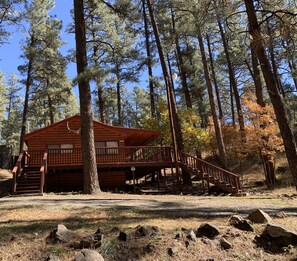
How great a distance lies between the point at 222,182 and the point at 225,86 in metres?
27.0

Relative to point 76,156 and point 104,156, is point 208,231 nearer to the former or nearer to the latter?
point 76,156

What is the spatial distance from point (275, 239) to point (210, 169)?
11.6 m

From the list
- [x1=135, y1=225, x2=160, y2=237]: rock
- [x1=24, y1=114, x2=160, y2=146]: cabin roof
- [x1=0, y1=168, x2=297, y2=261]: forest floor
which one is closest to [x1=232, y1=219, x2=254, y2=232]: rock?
[x1=0, y1=168, x2=297, y2=261]: forest floor

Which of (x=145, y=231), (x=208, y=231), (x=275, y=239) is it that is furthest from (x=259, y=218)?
(x=145, y=231)

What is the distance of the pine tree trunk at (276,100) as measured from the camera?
8289mm

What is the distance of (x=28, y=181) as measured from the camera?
50.6 feet

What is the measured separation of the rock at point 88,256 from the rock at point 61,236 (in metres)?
0.66

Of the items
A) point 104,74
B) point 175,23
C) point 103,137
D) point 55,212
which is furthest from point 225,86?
point 55,212

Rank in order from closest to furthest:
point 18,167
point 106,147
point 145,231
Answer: point 145,231 < point 18,167 < point 106,147

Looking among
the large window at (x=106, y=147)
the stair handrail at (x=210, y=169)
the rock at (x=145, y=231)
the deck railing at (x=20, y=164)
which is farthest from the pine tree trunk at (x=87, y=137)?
the rock at (x=145, y=231)

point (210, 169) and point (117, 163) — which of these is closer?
point (210, 169)

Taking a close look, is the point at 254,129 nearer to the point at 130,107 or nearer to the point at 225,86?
the point at 225,86

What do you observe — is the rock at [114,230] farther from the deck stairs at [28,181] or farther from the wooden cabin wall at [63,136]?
the wooden cabin wall at [63,136]

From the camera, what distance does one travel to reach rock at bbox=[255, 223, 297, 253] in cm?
532
